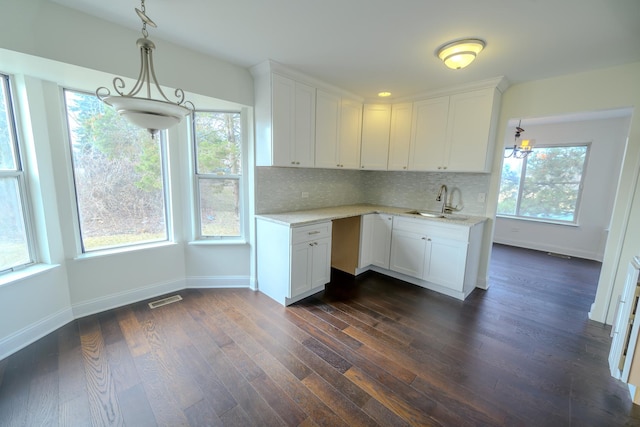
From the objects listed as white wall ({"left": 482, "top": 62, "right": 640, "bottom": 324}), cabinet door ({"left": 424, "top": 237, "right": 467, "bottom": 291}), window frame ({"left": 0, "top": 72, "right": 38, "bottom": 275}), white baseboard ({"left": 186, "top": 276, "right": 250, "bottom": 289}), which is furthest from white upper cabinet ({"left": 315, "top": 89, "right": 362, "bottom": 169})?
window frame ({"left": 0, "top": 72, "right": 38, "bottom": 275})

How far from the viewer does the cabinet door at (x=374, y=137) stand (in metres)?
3.62

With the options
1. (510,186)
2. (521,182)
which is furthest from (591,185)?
(510,186)

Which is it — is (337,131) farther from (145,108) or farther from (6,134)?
(6,134)

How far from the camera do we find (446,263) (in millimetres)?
2973

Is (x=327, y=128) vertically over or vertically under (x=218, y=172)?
over

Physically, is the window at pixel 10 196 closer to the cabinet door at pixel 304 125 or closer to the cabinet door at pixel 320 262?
the cabinet door at pixel 304 125

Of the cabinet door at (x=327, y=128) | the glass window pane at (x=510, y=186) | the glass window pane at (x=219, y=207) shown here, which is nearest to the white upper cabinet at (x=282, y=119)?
the cabinet door at (x=327, y=128)

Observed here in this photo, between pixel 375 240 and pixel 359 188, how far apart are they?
3.56ft

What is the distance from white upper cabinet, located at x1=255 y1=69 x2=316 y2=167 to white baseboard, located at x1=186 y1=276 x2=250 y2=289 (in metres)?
1.41

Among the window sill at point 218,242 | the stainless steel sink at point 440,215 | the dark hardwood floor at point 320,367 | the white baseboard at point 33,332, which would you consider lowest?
the dark hardwood floor at point 320,367

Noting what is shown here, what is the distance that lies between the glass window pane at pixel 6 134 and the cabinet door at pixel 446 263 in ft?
13.0

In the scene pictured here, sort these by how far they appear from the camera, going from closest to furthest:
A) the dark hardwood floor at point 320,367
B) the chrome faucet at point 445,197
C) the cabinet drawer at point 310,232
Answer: the dark hardwood floor at point 320,367 < the cabinet drawer at point 310,232 < the chrome faucet at point 445,197

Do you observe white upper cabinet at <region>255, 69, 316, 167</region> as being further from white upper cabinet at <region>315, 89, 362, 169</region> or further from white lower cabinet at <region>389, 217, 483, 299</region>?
white lower cabinet at <region>389, 217, 483, 299</region>

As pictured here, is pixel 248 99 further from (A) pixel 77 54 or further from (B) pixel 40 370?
(B) pixel 40 370
